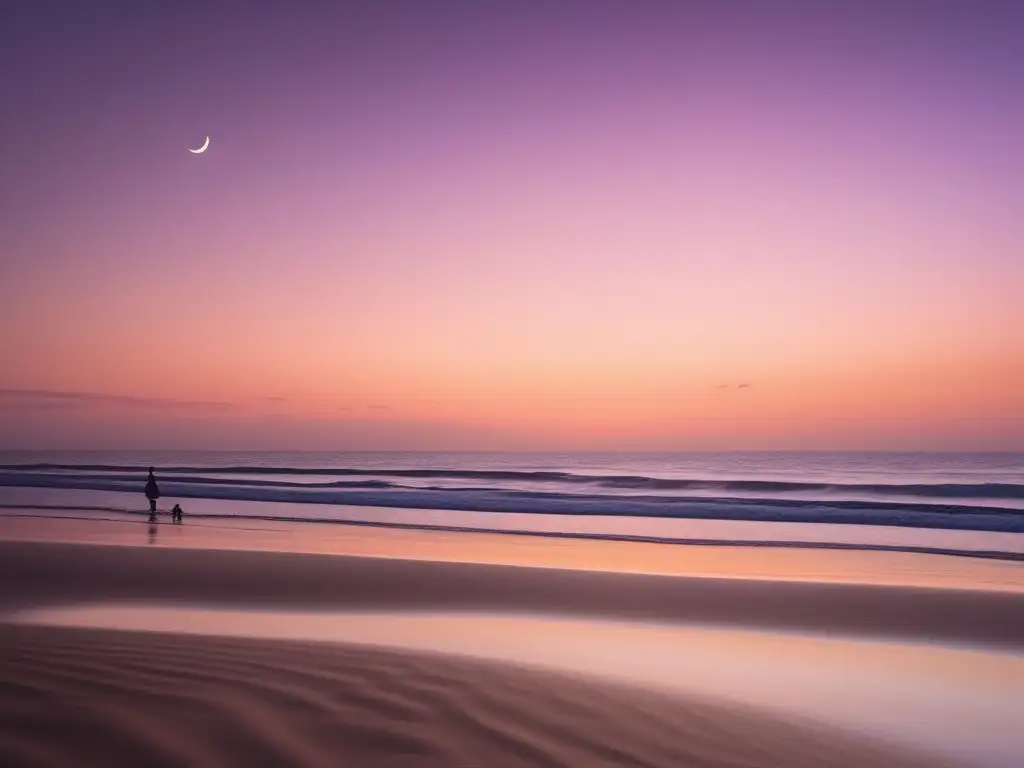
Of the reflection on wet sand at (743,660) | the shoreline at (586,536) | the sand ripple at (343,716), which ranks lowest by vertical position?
the shoreline at (586,536)

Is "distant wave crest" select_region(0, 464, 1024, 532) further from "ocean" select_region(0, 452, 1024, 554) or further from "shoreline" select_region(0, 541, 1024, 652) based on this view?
"shoreline" select_region(0, 541, 1024, 652)

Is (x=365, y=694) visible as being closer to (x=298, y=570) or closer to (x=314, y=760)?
(x=314, y=760)

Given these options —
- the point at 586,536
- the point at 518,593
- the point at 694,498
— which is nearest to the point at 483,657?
the point at 518,593

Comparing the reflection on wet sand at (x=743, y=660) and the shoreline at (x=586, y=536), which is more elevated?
the reflection on wet sand at (x=743, y=660)

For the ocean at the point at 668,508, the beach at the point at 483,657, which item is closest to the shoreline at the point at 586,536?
the ocean at the point at 668,508

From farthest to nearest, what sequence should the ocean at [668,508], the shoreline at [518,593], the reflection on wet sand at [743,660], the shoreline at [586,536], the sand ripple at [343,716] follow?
the ocean at [668,508], the shoreline at [586,536], the shoreline at [518,593], the reflection on wet sand at [743,660], the sand ripple at [343,716]

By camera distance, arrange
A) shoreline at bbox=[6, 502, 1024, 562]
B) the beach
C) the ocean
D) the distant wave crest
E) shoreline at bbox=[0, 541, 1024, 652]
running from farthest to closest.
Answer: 1. the distant wave crest
2. the ocean
3. shoreline at bbox=[6, 502, 1024, 562]
4. shoreline at bbox=[0, 541, 1024, 652]
5. the beach

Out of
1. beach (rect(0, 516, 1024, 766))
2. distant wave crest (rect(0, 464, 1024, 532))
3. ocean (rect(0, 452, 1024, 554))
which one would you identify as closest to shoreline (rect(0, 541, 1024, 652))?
beach (rect(0, 516, 1024, 766))

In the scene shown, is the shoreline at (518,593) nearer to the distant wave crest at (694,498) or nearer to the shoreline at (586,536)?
the shoreline at (586,536)

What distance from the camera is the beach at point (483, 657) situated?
390 cm

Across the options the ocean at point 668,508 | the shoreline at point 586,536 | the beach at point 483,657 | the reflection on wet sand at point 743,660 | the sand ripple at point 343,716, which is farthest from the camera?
the ocean at point 668,508

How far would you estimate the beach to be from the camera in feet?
12.8

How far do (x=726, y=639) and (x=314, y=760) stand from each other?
Result: 5356 mm

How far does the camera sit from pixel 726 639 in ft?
25.1
